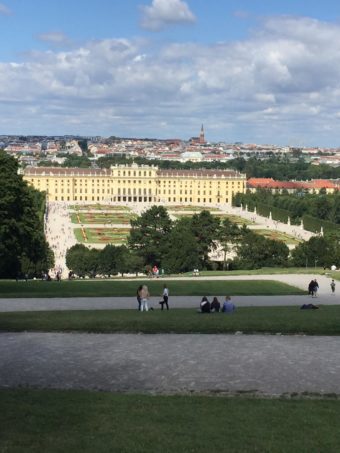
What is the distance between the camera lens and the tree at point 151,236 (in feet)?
145

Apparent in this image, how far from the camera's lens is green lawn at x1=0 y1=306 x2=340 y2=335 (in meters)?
13.9

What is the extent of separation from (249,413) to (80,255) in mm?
37601

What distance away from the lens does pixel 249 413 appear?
842 centimetres

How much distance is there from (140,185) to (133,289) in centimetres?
10650

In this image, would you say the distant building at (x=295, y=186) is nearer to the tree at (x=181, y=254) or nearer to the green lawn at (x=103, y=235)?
the green lawn at (x=103, y=235)

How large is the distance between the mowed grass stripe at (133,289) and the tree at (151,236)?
16911 millimetres

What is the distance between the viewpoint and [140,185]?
5118 inches

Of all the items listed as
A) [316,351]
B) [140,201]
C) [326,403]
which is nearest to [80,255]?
[316,351]

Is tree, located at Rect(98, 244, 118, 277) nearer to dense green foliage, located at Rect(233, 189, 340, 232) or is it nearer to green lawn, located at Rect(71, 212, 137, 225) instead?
dense green foliage, located at Rect(233, 189, 340, 232)

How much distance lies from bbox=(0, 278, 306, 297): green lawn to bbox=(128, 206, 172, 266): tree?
16907 millimetres

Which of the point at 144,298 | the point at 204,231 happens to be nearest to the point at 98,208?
the point at 204,231

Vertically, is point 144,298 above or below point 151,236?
above

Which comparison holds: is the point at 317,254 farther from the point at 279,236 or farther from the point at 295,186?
the point at 295,186

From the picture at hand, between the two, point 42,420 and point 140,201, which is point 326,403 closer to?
point 42,420
